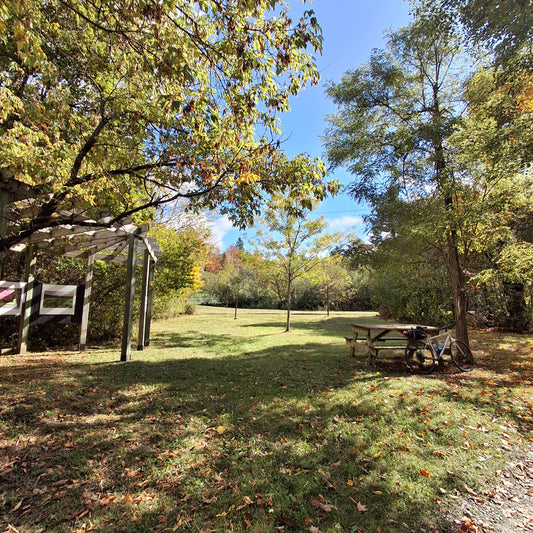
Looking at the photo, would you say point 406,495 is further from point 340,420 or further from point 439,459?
point 340,420

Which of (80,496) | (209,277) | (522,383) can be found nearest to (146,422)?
(80,496)

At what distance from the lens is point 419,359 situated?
20.1 feet

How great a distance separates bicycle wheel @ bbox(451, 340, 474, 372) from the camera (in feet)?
20.0

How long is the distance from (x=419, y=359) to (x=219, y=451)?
16.1 feet

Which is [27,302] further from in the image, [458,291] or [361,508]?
[458,291]

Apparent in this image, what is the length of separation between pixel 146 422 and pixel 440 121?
304 inches

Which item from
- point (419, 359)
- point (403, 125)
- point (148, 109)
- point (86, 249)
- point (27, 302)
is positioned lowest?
point (419, 359)

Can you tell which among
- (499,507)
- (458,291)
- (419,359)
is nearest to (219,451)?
(499,507)

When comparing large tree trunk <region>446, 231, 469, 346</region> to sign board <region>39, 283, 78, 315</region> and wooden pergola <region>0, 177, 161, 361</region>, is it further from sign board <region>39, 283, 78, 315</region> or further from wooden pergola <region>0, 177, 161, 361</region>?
sign board <region>39, 283, 78, 315</region>

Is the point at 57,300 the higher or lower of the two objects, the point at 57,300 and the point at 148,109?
the lower

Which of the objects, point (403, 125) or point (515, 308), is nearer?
point (403, 125)

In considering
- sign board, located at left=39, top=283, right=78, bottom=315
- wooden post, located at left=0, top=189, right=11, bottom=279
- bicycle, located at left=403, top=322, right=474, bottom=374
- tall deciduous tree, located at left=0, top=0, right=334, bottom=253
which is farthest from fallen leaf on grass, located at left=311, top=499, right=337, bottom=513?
sign board, located at left=39, top=283, right=78, bottom=315

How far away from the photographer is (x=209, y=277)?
37188 mm

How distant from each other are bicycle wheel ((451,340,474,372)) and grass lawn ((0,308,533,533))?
438mm
